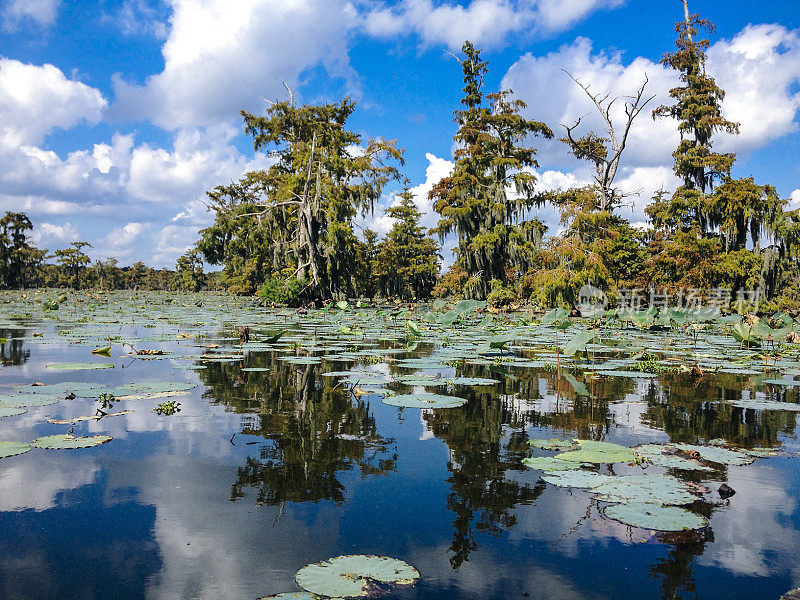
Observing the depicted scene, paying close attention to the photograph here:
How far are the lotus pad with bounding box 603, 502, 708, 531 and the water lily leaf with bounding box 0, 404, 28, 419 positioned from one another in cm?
290

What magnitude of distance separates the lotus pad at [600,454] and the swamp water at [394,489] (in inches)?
0.6

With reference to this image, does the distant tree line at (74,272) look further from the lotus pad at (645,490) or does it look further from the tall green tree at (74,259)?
the lotus pad at (645,490)

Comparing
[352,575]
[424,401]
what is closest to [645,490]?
A: [352,575]

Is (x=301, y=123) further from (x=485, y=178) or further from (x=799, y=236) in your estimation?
(x=799, y=236)

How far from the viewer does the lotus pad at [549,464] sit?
201cm

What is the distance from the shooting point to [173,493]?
1.75 meters

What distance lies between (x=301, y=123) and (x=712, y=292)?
52.2 ft

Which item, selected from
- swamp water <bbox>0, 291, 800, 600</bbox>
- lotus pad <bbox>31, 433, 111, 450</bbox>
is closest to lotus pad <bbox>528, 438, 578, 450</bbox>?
swamp water <bbox>0, 291, 800, 600</bbox>

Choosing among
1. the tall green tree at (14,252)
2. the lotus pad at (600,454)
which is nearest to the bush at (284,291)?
the lotus pad at (600,454)

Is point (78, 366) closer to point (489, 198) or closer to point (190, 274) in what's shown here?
point (489, 198)

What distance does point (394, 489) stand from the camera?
1.83 metres

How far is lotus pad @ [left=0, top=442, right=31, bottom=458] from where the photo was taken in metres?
2.03

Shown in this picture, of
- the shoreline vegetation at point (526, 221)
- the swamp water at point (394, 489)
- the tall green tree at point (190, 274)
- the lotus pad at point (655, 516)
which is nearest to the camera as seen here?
the swamp water at point (394, 489)

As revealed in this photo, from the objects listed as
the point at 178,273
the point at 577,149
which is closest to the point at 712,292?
the point at 577,149
